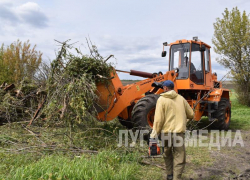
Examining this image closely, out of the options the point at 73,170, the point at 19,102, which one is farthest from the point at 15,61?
the point at 73,170

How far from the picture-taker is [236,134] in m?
8.58

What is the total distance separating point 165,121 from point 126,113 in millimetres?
3367

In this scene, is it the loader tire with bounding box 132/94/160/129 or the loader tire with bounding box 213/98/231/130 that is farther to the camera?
the loader tire with bounding box 213/98/231/130

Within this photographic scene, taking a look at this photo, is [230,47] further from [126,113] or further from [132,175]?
[132,175]

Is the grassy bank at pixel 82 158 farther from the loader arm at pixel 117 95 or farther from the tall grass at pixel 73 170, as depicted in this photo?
the loader arm at pixel 117 95

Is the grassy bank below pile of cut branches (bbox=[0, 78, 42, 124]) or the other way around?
below

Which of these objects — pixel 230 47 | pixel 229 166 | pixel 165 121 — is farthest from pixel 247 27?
pixel 165 121

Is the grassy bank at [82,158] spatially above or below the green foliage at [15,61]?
below

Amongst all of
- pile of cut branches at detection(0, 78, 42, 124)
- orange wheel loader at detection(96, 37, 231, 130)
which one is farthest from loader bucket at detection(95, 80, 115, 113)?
pile of cut branches at detection(0, 78, 42, 124)

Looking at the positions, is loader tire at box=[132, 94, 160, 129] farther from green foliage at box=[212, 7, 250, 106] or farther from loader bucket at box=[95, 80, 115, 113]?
green foliage at box=[212, 7, 250, 106]

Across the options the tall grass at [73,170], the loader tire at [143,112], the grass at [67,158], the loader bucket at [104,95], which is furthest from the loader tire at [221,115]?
the tall grass at [73,170]

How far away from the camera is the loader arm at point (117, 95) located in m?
6.32

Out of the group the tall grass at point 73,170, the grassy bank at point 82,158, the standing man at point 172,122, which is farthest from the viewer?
the standing man at point 172,122

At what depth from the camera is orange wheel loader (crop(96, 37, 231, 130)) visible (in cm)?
646
